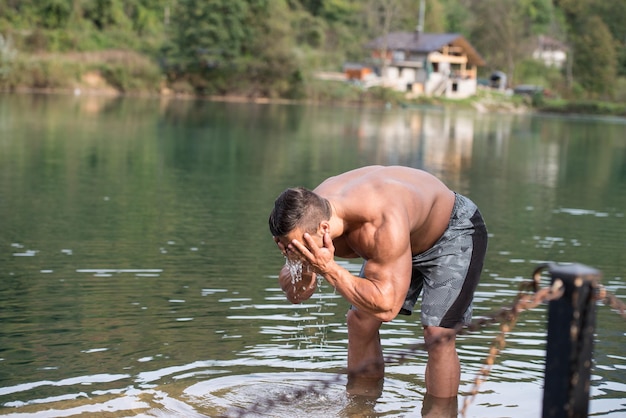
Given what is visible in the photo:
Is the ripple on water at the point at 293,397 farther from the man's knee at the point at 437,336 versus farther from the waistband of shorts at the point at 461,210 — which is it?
the waistband of shorts at the point at 461,210

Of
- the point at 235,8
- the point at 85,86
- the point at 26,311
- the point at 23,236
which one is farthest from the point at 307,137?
the point at 235,8

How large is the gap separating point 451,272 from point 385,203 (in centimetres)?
95

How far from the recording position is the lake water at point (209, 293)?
22.4ft

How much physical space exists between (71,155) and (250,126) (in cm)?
1827

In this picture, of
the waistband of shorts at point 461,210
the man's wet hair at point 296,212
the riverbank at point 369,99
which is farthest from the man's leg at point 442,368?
the riverbank at point 369,99

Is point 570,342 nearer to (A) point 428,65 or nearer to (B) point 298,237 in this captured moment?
(B) point 298,237

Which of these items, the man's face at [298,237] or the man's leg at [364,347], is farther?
the man's leg at [364,347]

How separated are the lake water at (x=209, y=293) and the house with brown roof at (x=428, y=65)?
7016 centimetres

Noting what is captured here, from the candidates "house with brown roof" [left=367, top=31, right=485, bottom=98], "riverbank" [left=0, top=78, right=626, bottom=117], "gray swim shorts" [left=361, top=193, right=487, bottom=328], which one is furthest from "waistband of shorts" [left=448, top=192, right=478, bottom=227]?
"house with brown roof" [left=367, top=31, right=485, bottom=98]

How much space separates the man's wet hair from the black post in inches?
61.8

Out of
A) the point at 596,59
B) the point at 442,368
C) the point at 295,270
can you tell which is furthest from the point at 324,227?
the point at 596,59

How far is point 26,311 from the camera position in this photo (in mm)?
8805

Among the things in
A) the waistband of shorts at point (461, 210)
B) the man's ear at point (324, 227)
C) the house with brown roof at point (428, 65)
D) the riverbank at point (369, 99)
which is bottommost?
the riverbank at point (369, 99)

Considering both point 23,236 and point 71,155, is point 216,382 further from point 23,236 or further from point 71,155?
point 71,155
